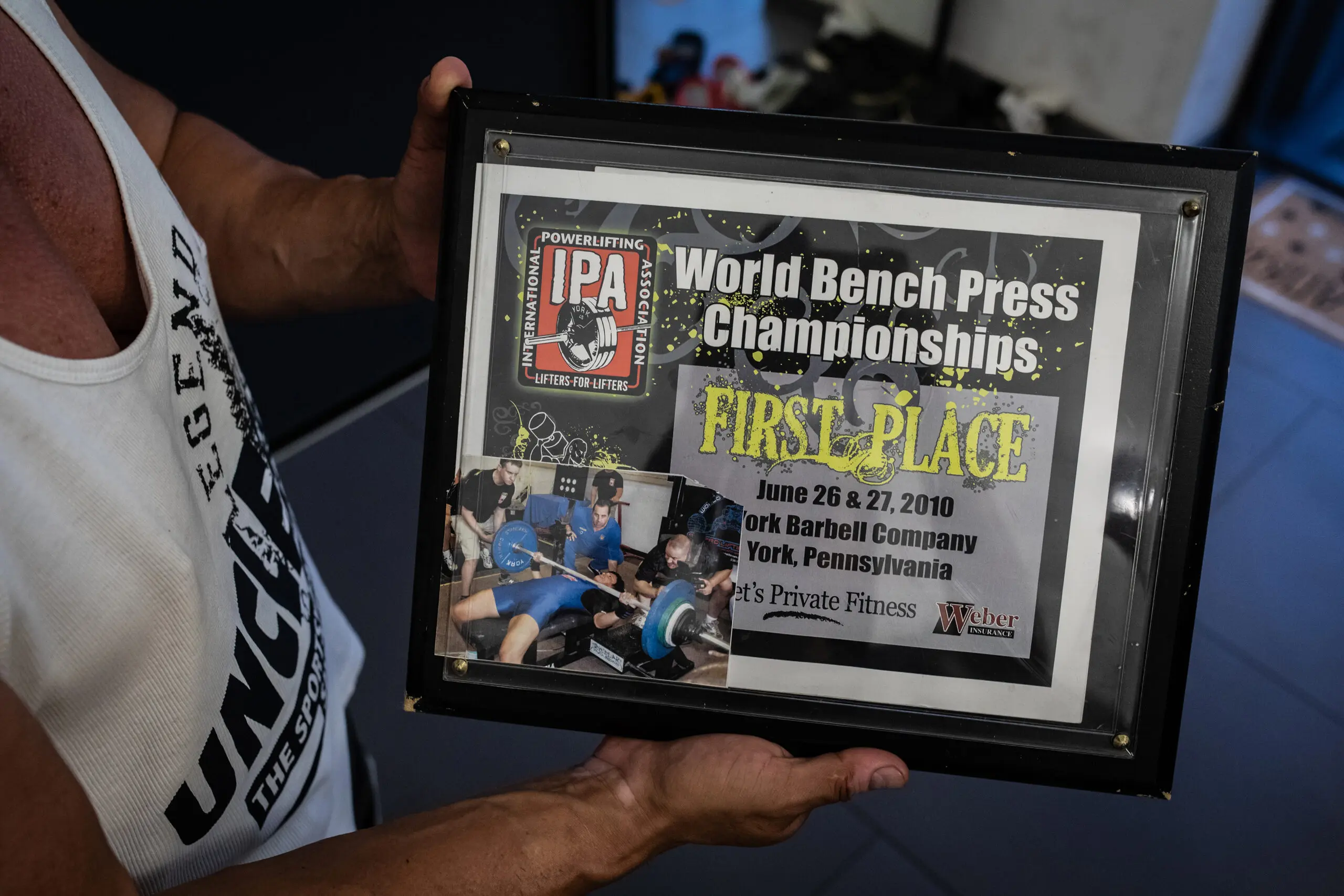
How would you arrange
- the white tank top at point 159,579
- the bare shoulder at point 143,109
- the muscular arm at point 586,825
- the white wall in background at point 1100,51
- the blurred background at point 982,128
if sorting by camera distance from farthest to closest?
the white wall in background at point 1100,51
the blurred background at point 982,128
the bare shoulder at point 143,109
the muscular arm at point 586,825
the white tank top at point 159,579

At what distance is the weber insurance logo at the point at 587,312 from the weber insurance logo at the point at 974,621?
0.30 m

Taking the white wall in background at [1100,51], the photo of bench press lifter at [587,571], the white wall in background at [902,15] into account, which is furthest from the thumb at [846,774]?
the white wall in background at [902,15]

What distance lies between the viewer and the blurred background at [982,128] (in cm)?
154

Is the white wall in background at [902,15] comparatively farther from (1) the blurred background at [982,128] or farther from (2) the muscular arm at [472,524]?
(2) the muscular arm at [472,524]

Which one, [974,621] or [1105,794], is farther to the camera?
[1105,794]

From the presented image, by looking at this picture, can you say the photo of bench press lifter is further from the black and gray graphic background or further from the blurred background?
the blurred background

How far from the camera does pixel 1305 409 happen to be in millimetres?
2064

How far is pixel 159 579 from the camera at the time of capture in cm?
61

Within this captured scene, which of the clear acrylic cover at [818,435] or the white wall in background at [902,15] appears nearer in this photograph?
the clear acrylic cover at [818,435]

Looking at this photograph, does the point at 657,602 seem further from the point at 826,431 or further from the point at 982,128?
the point at 982,128

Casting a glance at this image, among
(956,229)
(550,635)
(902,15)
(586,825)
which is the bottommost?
(586,825)

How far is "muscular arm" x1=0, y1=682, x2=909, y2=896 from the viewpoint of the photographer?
0.69 m

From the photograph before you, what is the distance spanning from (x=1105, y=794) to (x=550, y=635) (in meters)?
1.22

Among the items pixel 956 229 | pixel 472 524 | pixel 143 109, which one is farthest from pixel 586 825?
pixel 143 109
